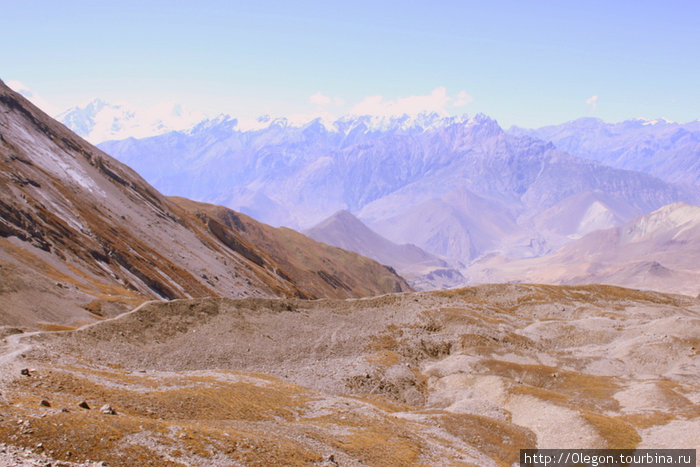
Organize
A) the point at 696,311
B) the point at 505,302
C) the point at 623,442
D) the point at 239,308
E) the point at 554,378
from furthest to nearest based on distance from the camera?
the point at 696,311, the point at 505,302, the point at 239,308, the point at 554,378, the point at 623,442

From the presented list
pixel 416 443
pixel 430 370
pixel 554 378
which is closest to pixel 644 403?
pixel 554 378

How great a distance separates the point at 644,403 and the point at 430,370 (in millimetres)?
21629

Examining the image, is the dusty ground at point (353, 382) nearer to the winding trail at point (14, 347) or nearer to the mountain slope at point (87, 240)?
the winding trail at point (14, 347)

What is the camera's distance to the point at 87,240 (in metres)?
102

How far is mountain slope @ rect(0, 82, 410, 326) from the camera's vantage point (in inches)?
2842

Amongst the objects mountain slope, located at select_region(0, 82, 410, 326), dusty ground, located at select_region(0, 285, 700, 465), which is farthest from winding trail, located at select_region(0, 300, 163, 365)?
mountain slope, located at select_region(0, 82, 410, 326)

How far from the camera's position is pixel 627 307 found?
95.5m

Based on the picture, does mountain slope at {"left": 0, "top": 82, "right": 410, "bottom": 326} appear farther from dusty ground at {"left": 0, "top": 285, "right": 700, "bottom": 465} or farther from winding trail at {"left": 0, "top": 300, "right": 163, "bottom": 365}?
dusty ground at {"left": 0, "top": 285, "right": 700, "bottom": 465}

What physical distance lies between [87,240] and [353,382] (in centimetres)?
6830

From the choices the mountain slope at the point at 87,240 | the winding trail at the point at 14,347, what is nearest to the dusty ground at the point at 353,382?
the winding trail at the point at 14,347

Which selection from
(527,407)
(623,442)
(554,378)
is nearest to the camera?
(623,442)

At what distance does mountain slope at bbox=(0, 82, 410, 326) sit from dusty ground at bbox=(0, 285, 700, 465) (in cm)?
1961

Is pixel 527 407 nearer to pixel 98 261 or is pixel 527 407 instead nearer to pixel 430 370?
pixel 430 370

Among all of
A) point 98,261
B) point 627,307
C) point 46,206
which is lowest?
point 98,261
